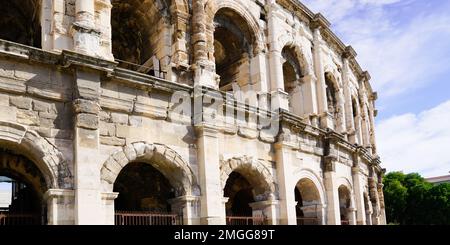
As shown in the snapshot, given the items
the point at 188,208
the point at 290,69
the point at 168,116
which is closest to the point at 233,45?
the point at 290,69

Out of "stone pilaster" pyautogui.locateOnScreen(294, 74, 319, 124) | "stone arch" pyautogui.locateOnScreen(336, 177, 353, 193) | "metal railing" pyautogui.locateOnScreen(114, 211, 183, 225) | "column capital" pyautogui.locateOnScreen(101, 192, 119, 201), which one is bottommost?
"metal railing" pyautogui.locateOnScreen(114, 211, 183, 225)

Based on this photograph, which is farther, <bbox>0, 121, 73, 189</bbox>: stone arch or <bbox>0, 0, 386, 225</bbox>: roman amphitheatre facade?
<bbox>0, 0, 386, 225</bbox>: roman amphitheatre facade

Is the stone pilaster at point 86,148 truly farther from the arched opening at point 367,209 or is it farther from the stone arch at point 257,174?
the arched opening at point 367,209

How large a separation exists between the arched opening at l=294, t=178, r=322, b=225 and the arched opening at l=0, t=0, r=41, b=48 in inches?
271

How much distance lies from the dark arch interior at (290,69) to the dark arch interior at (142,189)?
5.08 metres

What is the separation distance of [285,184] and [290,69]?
406cm

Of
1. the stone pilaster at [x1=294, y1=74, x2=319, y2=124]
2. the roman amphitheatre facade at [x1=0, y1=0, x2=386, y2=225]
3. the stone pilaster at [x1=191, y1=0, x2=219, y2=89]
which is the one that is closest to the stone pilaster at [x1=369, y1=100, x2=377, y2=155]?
the roman amphitheatre facade at [x1=0, y1=0, x2=386, y2=225]

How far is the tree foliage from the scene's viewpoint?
2855 cm

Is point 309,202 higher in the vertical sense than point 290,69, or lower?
lower

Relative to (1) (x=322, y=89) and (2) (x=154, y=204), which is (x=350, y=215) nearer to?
(1) (x=322, y=89)

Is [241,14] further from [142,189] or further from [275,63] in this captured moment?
[142,189]

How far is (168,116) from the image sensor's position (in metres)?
8.93

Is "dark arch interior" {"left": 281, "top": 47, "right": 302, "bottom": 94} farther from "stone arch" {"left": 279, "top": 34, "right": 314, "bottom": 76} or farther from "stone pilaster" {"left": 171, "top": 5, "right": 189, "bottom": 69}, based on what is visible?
"stone pilaster" {"left": 171, "top": 5, "right": 189, "bottom": 69}

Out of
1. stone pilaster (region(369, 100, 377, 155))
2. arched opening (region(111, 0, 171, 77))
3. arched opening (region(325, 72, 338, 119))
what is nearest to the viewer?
arched opening (region(111, 0, 171, 77))
